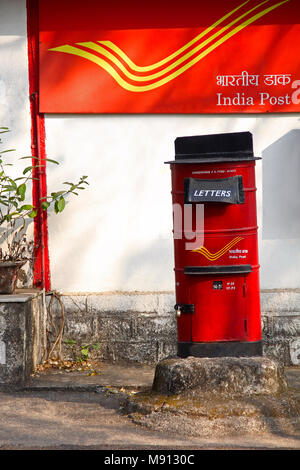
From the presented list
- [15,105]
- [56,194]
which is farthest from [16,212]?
[15,105]

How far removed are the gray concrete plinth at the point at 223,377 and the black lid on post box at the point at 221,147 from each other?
154 centimetres

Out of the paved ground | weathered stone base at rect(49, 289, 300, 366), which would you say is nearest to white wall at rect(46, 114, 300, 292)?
weathered stone base at rect(49, 289, 300, 366)

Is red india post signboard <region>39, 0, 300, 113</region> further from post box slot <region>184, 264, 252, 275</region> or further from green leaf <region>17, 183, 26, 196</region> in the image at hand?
post box slot <region>184, 264, 252, 275</region>

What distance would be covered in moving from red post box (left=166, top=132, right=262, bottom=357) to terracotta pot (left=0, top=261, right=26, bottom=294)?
183cm

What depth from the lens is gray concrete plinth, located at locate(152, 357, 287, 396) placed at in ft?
19.6

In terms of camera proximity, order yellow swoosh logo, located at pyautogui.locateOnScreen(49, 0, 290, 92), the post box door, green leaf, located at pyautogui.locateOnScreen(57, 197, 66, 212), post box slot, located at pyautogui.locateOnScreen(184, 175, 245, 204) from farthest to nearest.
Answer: yellow swoosh logo, located at pyautogui.locateOnScreen(49, 0, 290, 92), green leaf, located at pyautogui.locateOnScreen(57, 197, 66, 212), the post box door, post box slot, located at pyautogui.locateOnScreen(184, 175, 245, 204)

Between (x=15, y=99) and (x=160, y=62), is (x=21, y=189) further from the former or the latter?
(x=160, y=62)

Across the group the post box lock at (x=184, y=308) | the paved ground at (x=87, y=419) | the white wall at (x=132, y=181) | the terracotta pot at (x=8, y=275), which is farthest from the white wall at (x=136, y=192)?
the post box lock at (x=184, y=308)

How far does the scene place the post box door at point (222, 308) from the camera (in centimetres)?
629

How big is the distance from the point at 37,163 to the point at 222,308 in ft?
8.85

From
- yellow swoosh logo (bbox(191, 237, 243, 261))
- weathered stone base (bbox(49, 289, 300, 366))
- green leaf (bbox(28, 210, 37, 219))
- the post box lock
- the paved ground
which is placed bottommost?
the paved ground

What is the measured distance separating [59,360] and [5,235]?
1335 millimetres

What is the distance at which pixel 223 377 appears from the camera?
236 inches

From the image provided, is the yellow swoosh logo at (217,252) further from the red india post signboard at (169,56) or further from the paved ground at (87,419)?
the red india post signboard at (169,56)
